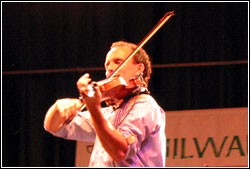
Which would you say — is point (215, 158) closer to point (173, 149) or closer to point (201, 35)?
point (173, 149)

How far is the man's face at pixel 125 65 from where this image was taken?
80.6 inches

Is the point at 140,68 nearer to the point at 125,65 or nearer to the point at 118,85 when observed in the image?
the point at 125,65

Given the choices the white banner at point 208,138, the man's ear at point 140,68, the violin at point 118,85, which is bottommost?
the white banner at point 208,138

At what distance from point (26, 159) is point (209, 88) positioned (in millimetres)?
1646

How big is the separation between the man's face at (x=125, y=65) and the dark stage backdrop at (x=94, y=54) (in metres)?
1.81

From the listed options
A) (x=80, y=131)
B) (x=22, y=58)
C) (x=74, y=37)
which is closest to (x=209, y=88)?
(x=74, y=37)

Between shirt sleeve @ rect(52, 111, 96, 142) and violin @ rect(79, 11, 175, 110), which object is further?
shirt sleeve @ rect(52, 111, 96, 142)

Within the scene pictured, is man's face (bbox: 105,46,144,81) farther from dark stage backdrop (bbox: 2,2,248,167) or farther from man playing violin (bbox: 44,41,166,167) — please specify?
dark stage backdrop (bbox: 2,2,248,167)

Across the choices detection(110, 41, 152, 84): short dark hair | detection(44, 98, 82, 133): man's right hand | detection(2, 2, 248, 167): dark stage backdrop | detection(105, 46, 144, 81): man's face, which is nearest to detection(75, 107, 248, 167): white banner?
detection(2, 2, 248, 167): dark stage backdrop

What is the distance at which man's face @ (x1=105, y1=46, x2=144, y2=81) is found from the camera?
2.05 meters

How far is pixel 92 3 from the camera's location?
405 cm

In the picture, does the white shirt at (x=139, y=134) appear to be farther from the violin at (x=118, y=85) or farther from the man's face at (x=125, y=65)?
the man's face at (x=125, y=65)

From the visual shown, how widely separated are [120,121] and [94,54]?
2.21m

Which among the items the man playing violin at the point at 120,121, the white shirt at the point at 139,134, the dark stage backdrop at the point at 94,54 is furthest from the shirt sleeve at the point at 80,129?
the dark stage backdrop at the point at 94,54
